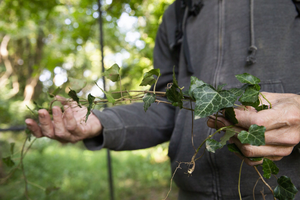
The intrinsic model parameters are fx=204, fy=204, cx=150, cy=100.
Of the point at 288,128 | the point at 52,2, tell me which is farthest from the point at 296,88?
the point at 52,2

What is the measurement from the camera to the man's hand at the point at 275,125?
0.41m

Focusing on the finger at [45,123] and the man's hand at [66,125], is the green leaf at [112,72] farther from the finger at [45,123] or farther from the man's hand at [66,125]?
the finger at [45,123]

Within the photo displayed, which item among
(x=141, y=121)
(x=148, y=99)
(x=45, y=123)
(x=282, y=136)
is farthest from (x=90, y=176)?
(x=282, y=136)

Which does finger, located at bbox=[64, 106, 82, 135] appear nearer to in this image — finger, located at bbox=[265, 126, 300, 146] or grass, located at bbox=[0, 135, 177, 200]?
finger, located at bbox=[265, 126, 300, 146]

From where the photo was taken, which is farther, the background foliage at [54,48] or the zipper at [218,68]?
the background foliage at [54,48]

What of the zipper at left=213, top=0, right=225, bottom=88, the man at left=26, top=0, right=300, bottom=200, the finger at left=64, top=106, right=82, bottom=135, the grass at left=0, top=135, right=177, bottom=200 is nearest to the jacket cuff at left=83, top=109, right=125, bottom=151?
the man at left=26, top=0, right=300, bottom=200

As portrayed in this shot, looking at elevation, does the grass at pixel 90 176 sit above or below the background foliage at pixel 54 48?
below

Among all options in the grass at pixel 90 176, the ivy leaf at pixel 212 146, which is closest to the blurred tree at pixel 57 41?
the ivy leaf at pixel 212 146

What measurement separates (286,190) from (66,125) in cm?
60

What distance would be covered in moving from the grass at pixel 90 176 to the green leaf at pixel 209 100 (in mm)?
1852

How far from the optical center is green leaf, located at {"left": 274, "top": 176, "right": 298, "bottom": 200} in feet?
1.36

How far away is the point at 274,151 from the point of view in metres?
0.44

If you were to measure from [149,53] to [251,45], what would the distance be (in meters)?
1.32

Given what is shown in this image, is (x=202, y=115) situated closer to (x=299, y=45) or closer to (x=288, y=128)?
(x=288, y=128)
